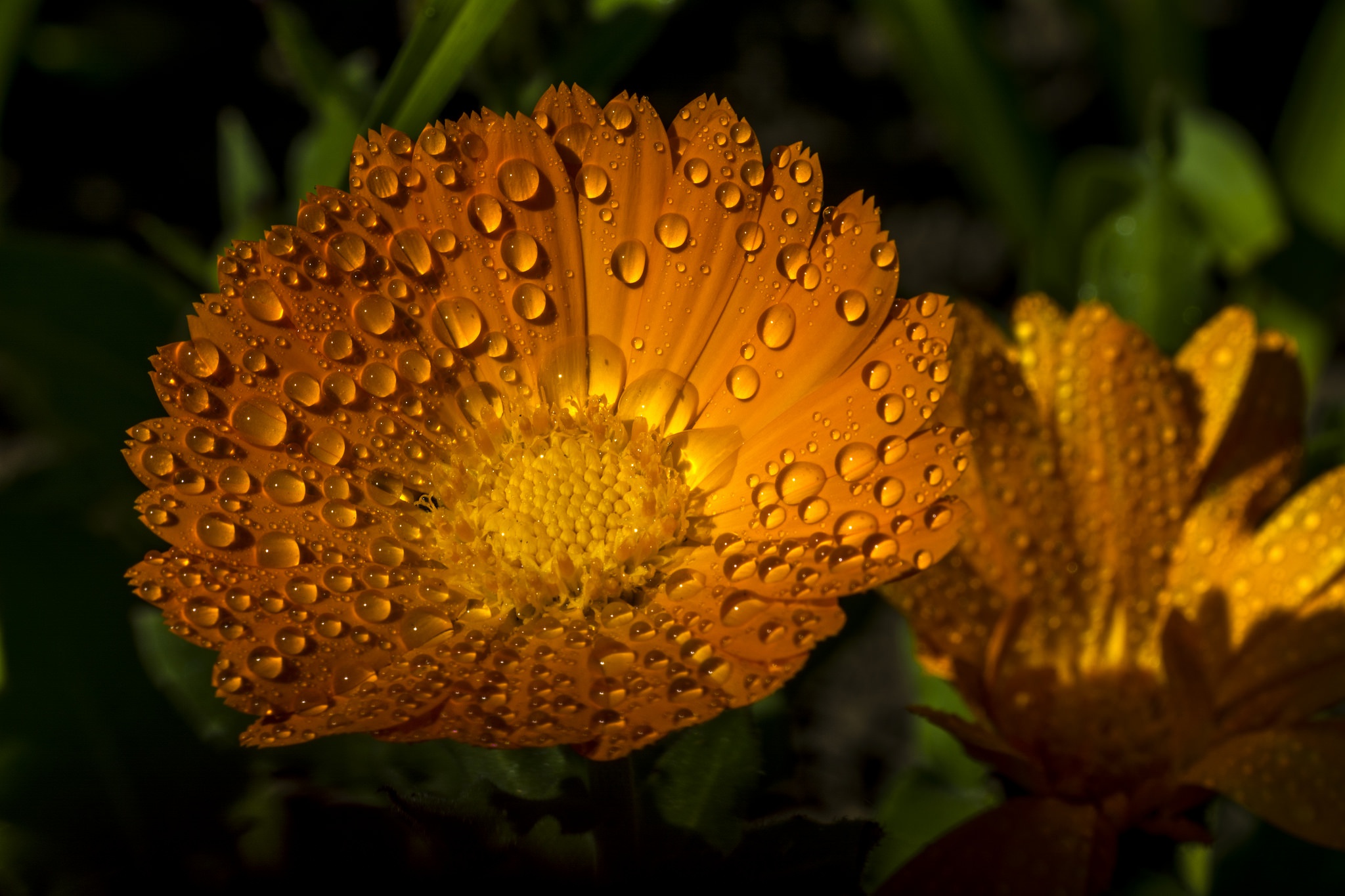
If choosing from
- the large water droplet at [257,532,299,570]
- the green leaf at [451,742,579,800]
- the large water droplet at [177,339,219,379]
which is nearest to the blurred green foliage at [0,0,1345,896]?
the green leaf at [451,742,579,800]

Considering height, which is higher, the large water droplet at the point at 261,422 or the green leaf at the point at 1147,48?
the green leaf at the point at 1147,48

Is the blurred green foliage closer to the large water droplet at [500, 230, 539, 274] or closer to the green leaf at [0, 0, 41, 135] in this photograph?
the green leaf at [0, 0, 41, 135]

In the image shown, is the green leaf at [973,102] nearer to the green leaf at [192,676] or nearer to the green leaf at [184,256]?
the green leaf at [184,256]

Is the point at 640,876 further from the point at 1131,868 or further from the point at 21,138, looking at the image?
the point at 21,138

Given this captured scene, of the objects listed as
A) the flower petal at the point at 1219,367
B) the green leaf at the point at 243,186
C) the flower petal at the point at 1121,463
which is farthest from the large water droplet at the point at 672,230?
the green leaf at the point at 243,186

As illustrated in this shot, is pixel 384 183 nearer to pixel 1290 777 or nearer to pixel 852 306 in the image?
pixel 852 306
